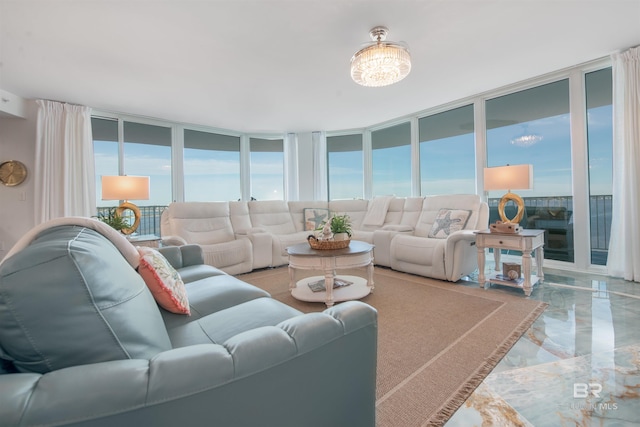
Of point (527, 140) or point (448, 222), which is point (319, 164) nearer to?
point (448, 222)

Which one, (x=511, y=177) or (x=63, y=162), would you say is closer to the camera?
(x=511, y=177)

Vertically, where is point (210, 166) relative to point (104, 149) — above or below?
below

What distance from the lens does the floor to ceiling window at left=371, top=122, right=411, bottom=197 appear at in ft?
17.7

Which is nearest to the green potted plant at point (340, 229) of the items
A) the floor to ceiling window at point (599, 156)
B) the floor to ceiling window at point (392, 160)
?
the floor to ceiling window at point (392, 160)

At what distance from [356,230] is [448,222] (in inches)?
63.6

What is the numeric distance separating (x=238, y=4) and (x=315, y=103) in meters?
2.24

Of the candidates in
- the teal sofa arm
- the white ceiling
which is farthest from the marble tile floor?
the white ceiling

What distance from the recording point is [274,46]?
2.70m

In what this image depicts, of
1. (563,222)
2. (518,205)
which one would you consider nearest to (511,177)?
(518,205)

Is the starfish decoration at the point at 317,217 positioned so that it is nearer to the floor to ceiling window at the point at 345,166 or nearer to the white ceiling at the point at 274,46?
the floor to ceiling window at the point at 345,166

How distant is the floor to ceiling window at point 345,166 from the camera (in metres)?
6.12

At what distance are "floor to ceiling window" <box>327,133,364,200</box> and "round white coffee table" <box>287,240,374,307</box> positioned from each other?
11.1ft

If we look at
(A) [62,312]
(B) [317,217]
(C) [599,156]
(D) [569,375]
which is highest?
(C) [599,156]

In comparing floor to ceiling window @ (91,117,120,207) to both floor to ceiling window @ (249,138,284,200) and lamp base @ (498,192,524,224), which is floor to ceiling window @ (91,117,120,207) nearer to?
floor to ceiling window @ (249,138,284,200)
